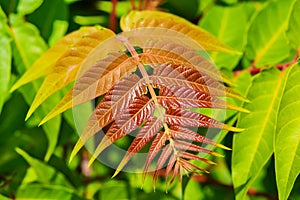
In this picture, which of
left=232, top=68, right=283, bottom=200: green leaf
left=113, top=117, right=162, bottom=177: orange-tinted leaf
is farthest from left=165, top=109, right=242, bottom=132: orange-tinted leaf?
left=232, top=68, right=283, bottom=200: green leaf

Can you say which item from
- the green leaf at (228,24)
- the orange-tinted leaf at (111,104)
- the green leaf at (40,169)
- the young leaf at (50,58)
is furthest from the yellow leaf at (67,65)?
the green leaf at (228,24)

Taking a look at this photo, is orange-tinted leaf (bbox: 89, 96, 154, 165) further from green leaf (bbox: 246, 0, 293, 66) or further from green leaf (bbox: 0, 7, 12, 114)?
green leaf (bbox: 246, 0, 293, 66)

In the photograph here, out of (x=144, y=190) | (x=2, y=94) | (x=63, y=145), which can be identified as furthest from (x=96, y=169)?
(x=2, y=94)

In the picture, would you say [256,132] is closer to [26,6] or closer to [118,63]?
[118,63]

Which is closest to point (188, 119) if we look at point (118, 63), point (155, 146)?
point (155, 146)

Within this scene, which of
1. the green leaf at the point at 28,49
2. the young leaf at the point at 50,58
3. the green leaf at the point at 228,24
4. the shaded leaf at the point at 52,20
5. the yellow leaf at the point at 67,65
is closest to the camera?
the yellow leaf at the point at 67,65

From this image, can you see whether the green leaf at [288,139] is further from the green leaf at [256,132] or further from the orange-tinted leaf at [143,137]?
the orange-tinted leaf at [143,137]
